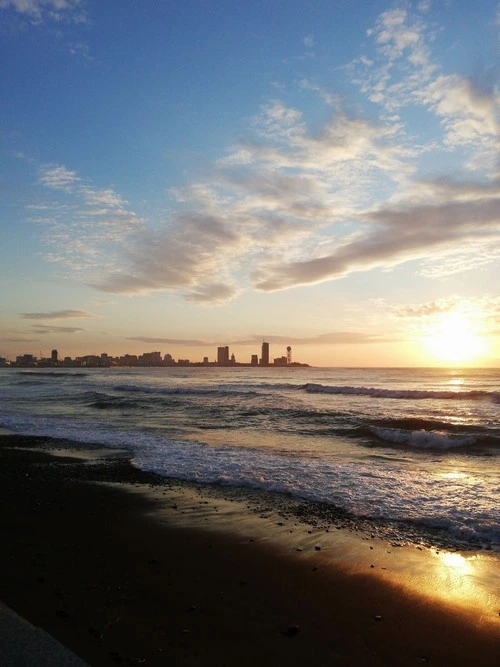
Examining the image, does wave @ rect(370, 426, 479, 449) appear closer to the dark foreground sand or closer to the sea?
the sea

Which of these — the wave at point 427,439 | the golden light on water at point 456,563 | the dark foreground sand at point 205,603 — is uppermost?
the dark foreground sand at point 205,603

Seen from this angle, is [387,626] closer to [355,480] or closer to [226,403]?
[355,480]

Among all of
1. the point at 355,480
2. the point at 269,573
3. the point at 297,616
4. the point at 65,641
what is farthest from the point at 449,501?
the point at 65,641

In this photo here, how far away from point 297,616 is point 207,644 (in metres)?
1.04

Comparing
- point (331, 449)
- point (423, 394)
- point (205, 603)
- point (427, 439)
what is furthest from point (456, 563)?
point (423, 394)

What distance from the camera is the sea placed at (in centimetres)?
827

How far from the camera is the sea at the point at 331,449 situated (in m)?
8.27

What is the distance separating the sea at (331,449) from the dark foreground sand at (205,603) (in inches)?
95.5

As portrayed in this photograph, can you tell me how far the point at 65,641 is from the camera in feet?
12.2

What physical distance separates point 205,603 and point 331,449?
11154mm

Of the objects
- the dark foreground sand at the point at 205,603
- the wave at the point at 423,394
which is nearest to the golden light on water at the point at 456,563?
the dark foreground sand at the point at 205,603

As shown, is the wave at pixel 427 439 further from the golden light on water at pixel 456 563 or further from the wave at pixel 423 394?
the wave at pixel 423 394

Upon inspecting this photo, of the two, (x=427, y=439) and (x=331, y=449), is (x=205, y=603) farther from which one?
(x=427, y=439)

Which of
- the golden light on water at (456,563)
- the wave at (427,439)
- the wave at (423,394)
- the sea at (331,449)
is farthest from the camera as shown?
the wave at (423,394)
